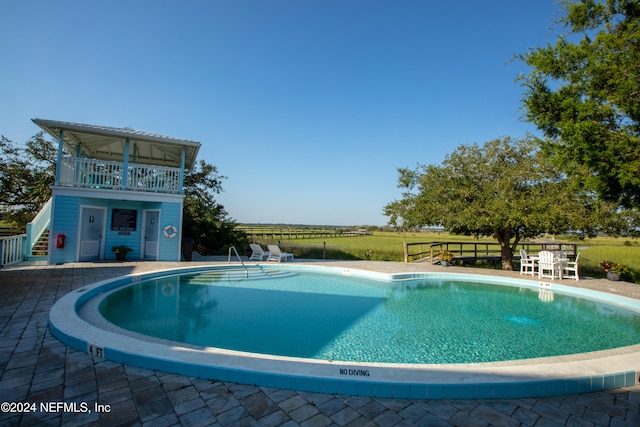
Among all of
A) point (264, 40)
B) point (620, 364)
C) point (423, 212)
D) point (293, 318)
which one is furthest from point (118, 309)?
point (423, 212)

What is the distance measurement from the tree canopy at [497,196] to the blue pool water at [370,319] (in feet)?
11.0

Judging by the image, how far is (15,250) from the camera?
33.4 feet

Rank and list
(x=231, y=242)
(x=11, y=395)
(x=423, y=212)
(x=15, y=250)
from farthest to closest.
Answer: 1. (x=231, y=242)
2. (x=423, y=212)
3. (x=15, y=250)
4. (x=11, y=395)

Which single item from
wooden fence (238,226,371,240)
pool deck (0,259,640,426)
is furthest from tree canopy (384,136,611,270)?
wooden fence (238,226,371,240)

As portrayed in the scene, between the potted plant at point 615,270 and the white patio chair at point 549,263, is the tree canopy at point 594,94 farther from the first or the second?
the potted plant at point 615,270

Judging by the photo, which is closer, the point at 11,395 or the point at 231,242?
the point at 11,395

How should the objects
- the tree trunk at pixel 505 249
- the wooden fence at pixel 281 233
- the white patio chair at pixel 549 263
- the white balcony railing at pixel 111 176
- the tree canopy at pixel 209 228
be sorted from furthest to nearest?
1. the wooden fence at pixel 281 233
2. the tree canopy at pixel 209 228
3. the tree trunk at pixel 505 249
4. the white balcony railing at pixel 111 176
5. the white patio chair at pixel 549 263

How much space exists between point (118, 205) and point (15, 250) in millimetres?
3317

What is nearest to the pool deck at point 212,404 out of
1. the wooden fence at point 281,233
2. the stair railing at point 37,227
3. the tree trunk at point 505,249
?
the stair railing at point 37,227

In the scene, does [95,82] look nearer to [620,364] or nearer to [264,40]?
[264,40]

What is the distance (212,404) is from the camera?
2480 mm

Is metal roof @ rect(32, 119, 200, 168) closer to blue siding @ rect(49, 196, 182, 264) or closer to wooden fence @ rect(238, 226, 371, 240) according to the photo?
blue siding @ rect(49, 196, 182, 264)

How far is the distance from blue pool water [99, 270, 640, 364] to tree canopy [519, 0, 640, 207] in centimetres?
354

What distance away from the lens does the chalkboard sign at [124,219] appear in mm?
11700
